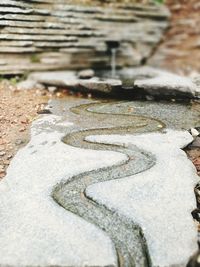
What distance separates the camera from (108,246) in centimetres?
247

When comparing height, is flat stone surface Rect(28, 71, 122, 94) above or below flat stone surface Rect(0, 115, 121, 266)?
above

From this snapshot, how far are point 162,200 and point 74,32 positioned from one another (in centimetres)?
468

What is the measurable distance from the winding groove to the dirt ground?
54cm

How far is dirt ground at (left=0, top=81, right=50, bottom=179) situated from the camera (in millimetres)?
3730

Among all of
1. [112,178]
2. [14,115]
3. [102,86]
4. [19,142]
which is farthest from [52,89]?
[112,178]

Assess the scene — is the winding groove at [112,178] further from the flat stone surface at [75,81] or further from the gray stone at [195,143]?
the flat stone surface at [75,81]

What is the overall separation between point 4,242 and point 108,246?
0.71m

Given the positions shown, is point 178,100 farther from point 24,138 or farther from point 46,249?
point 46,249

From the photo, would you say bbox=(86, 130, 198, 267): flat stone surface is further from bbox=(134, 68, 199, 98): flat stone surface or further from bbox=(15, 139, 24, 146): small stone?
bbox=(134, 68, 199, 98): flat stone surface

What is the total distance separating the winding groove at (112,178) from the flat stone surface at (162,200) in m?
0.06

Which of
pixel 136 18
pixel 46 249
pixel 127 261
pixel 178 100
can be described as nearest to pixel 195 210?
pixel 127 261

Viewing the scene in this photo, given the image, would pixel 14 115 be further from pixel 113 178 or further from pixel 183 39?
pixel 183 39

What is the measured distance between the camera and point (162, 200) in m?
2.93

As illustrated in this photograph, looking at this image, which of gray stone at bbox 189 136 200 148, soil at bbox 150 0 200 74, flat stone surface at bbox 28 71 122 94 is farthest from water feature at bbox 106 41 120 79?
gray stone at bbox 189 136 200 148
